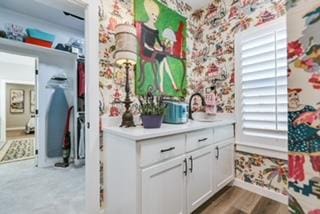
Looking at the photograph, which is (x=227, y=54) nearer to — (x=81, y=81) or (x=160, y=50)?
(x=160, y=50)

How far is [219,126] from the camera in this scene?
6.84ft

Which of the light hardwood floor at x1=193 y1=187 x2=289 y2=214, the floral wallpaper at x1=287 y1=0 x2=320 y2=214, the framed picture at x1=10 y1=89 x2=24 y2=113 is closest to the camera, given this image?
the floral wallpaper at x1=287 y1=0 x2=320 y2=214

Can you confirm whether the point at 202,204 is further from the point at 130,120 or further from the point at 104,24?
the point at 104,24

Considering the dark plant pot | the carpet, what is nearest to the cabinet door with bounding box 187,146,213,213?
the dark plant pot

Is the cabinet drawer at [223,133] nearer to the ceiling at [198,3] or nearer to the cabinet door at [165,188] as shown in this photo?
the cabinet door at [165,188]

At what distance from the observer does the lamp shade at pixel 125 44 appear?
1.62 m

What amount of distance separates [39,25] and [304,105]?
4143 millimetres

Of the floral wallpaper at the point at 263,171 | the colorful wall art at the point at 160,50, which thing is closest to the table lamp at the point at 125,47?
the colorful wall art at the point at 160,50

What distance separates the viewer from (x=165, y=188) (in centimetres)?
143

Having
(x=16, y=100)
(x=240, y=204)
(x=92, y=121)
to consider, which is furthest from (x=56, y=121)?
(x=16, y=100)

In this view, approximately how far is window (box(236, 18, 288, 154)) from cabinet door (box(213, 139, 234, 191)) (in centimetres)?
22

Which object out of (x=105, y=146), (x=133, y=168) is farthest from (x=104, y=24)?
(x=133, y=168)

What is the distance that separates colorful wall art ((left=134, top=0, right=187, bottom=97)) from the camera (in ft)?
6.67

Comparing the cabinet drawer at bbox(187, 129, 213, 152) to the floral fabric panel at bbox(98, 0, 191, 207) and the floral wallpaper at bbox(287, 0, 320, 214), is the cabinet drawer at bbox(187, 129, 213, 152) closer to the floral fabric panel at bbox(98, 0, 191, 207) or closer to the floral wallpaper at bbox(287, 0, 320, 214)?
the floral fabric panel at bbox(98, 0, 191, 207)
